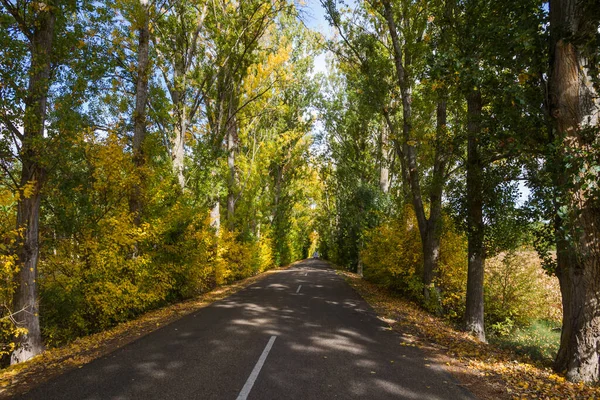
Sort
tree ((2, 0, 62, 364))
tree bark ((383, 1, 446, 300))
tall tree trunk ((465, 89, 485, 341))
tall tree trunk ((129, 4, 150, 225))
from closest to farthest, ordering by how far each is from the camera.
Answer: tree ((2, 0, 62, 364)) < tall tree trunk ((465, 89, 485, 341)) < tall tree trunk ((129, 4, 150, 225)) < tree bark ((383, 1, 446, 300))

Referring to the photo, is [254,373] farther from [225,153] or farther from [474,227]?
[225,153]

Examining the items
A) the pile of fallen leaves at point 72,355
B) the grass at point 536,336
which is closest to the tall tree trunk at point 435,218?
the grass at point 536,336

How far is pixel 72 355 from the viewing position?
219 inches

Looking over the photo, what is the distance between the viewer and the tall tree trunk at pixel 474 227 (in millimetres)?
7504

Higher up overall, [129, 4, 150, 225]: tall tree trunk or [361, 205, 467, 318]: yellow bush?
[129, 4, 150, 225]: tall tree trunk

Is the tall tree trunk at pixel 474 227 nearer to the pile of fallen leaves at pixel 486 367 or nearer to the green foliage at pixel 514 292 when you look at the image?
the pile of fallen leaves at pixel 486 367

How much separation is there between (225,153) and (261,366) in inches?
377

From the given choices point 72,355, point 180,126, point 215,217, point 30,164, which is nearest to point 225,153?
point 180,126

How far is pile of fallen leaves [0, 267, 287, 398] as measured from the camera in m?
4.47

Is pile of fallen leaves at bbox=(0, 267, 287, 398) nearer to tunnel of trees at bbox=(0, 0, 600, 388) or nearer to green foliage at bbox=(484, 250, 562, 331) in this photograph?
tunnel of trees at bbox=(0, 0, 600, 388)

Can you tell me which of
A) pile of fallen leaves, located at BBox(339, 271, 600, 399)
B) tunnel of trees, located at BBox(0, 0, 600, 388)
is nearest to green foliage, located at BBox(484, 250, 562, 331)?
tunnel of trees, located at BBox(0, 0, 600, 388)

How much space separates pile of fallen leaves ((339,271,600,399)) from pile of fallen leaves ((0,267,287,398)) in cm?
558

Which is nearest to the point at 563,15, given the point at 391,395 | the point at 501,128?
the point at 501,128

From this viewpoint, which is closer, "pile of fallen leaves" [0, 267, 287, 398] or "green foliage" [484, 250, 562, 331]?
"pile of fallen leaves" [0, 267, 287, 398]
